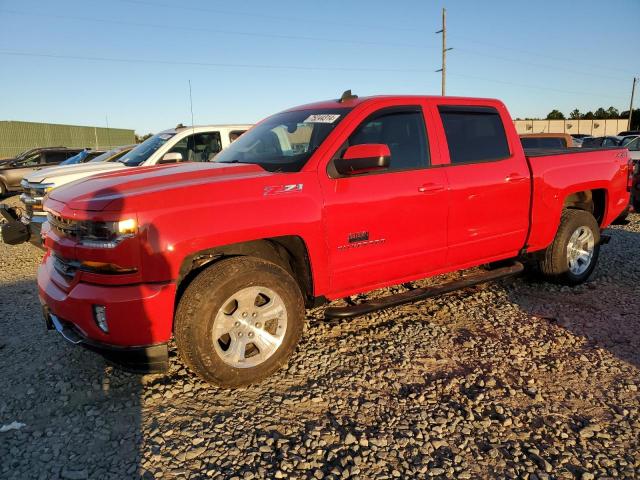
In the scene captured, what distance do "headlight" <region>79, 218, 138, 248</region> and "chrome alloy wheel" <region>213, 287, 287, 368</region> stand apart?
29.1 inches

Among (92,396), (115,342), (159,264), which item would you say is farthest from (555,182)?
(92,396)

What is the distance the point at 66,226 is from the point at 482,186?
3.28 metres

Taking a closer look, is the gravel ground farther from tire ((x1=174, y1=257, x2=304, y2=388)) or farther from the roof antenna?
the roof antenna

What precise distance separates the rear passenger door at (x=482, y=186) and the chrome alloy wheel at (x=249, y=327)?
1717 mm

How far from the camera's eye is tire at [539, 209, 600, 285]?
488 centimetres

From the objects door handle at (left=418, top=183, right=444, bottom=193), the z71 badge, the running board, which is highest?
the z71 badge

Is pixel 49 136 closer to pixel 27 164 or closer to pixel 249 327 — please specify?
pixel 27 164

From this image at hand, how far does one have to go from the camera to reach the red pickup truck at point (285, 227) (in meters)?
2.76

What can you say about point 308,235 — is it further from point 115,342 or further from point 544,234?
point 544,234

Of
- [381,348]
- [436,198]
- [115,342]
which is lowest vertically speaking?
[381,348]

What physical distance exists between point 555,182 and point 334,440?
3.47 m

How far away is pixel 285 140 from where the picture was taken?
3867 millimetres

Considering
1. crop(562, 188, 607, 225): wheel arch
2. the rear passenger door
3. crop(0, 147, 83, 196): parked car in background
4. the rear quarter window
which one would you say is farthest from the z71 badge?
crop(0, 147, 83, 196): parked car in background

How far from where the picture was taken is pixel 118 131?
45.8 metres
